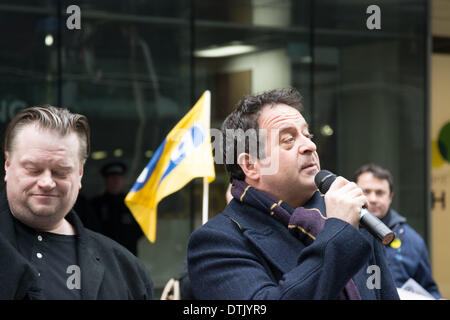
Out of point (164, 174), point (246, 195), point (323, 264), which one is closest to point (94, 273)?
point (246, 195)

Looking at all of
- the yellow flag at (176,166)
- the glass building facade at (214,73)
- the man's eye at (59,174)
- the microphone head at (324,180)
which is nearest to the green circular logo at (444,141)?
the glass building facade at (214,73)

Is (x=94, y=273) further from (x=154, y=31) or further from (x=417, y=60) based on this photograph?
(x=417, y=60)

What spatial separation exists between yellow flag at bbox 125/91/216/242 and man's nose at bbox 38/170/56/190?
2.88 metres

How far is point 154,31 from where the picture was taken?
374 inches

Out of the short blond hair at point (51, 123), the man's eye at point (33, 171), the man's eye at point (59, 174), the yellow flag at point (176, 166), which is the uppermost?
the short blond hair at point (51, 123)

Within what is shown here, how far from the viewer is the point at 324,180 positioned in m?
2.69

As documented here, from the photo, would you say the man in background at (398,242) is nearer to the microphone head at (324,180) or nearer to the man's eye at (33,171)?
the microphone head at (324,180)

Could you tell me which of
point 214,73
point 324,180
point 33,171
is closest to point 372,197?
point 324,180

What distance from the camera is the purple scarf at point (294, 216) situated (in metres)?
2.63

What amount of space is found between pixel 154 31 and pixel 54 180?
6.92 metres

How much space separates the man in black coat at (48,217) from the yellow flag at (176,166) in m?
2.66

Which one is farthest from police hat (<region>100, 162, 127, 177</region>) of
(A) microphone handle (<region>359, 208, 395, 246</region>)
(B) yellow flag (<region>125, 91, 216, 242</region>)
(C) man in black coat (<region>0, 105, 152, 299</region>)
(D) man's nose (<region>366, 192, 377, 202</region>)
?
(A) microphone handle (<region>359, 208, 395, 246</region>)

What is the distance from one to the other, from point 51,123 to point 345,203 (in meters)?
1.14

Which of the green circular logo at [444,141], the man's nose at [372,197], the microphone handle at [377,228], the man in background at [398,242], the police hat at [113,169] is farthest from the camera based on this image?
the green circular logo at [444,141]
